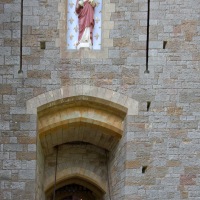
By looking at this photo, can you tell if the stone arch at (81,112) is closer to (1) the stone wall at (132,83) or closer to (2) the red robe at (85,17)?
(1) the stone wall at (132,83)

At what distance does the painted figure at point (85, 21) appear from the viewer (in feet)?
31.8

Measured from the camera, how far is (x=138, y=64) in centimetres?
959

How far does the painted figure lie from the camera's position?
9688 mm

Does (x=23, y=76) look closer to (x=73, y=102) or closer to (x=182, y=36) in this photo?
(x=73, y=102)

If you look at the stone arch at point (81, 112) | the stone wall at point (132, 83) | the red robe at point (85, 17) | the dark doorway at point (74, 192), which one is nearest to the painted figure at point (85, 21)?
the red robe at point (85, 17)

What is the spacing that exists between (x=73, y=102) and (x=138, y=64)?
1.23 metres

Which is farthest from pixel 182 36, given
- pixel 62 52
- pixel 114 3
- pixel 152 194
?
pixel 152 194

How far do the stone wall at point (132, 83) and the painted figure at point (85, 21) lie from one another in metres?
0.20

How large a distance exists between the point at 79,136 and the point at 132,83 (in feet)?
6.49

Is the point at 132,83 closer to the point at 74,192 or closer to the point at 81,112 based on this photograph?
the point at 81,112

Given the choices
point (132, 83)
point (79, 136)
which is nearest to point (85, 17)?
point (132, 83)

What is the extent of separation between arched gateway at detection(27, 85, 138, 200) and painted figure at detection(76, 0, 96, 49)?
758 mm

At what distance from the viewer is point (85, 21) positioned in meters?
9.72

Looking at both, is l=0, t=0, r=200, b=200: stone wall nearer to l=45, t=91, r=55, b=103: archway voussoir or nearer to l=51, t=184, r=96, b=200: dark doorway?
l=45, t=91, r=55, b=103: archway voussoir
